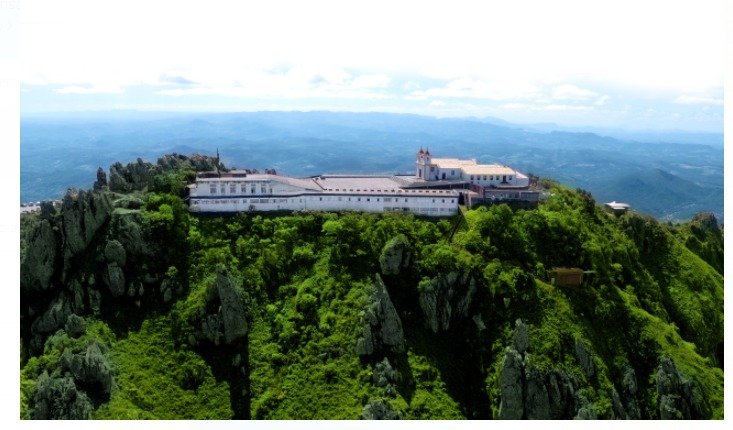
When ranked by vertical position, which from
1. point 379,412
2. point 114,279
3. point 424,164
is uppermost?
point 424,164

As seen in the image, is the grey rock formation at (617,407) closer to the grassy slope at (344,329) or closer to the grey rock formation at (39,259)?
the grassy slope at (344,329)

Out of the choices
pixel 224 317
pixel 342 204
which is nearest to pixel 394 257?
pixel 342 204

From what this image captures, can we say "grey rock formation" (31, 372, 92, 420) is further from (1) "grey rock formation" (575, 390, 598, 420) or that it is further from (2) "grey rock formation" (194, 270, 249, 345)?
(1) "grey rock formation" (575, 390, 598, 420)

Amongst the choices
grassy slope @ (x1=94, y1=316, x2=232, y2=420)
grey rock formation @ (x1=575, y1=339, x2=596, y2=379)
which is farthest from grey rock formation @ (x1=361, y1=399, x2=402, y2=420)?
grey rock formation @ (x1=575, y1=339, x2=596, y2=379)

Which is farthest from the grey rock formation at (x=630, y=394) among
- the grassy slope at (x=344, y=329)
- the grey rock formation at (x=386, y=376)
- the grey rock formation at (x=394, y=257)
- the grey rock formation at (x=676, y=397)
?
the grey rock formation at (x=394, y=257)

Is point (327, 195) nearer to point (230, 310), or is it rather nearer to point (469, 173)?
point (230, 310)

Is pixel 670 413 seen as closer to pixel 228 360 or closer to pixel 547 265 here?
pixel 547 265
